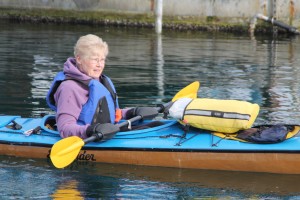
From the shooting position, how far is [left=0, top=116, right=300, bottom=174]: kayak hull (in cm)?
570

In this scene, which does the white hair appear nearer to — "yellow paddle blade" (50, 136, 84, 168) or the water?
"yellow paddle blade" (50, 136, 84, 168)

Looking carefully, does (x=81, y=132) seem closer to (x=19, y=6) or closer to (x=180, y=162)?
(x=180, y=162)

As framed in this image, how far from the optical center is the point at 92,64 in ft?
19.2

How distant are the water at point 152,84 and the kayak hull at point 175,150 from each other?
0.07m

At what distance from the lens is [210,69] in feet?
40.1

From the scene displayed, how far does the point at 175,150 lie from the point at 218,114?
49 centimetres

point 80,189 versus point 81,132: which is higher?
point 81,132

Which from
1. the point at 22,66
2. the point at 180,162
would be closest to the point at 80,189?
the point at 180,162

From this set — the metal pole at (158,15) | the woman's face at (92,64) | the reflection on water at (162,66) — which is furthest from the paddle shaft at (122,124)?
the metal pole at (158,15)

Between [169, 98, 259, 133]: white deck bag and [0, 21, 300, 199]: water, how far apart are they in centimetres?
42

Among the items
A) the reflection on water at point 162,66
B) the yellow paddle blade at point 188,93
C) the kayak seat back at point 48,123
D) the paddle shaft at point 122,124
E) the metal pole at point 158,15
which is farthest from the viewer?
the metal pole at point 158,15

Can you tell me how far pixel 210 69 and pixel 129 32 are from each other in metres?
6.52

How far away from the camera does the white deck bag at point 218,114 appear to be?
18.6ft

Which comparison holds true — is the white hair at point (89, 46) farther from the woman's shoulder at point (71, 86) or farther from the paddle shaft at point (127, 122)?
the paddle shaft at point (127, 122)
